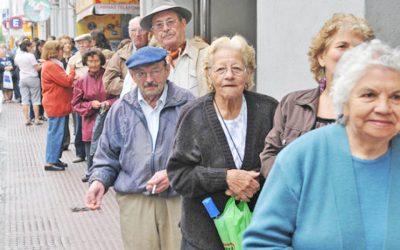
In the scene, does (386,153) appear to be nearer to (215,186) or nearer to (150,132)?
(215,186)

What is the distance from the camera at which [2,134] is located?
52.3ft

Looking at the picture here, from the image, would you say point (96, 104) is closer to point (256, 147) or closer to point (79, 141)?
point (79, 141)

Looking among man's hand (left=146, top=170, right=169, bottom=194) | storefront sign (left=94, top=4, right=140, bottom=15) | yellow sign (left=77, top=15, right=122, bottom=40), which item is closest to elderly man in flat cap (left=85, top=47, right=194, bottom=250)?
man's hand (left=146, top=170, right=169, bottom=194)

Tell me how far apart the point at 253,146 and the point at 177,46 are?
5.61ft

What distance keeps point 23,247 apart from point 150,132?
3.11 m

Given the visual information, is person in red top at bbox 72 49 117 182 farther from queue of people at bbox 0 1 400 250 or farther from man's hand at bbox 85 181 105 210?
man's hand at bbox 85 181 105 210

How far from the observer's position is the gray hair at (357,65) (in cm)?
231

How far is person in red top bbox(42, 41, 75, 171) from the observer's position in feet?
33.3

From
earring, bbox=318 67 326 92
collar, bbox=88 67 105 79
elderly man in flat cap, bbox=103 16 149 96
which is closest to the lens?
earring, bbox=318 67 326 92

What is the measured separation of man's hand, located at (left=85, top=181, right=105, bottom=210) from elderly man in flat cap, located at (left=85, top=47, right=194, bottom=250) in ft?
0.10

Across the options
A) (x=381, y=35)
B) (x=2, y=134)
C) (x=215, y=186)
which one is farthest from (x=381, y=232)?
(x=2, y=134)

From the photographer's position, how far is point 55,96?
10422 mm

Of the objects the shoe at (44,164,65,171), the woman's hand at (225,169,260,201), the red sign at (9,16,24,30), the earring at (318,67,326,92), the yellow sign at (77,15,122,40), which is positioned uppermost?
the red sign at (9,16,24,30)

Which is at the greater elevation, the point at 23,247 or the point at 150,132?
the point at 150,132
